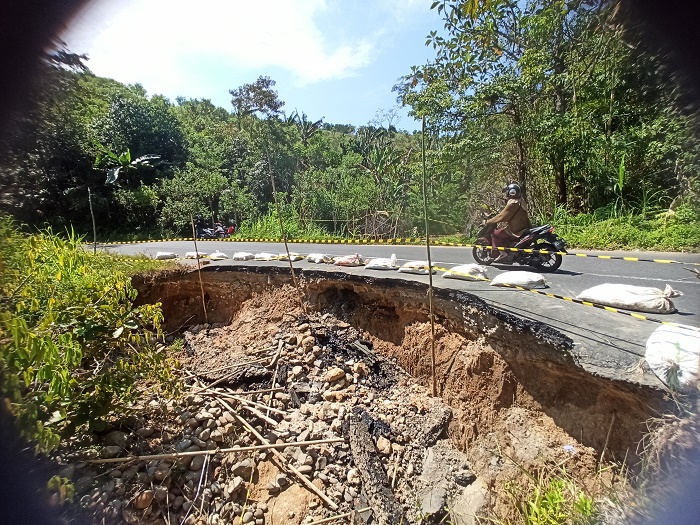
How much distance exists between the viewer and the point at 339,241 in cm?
1068

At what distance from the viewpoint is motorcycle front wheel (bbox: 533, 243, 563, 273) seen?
15.1ft

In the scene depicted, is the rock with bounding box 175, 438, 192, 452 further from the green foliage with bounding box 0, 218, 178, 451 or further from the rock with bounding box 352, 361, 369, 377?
the rock with bounding box 352, 361, 369, 377

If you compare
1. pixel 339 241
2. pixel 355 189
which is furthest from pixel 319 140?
pixel 339 241

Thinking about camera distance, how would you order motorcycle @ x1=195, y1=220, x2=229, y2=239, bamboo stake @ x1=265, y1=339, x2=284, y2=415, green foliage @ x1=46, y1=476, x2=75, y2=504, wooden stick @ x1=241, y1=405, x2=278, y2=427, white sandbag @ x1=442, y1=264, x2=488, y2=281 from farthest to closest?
1. motorcycle @ x1=195, y1=220, x2=229, y2=239
2. white sandbag @ x1=442, y1=264, x2=488, y2=281
3. bamboo stake @ x1=265, y1=339, x2=284, y2=415
4. wooden stick @ x1=241, y1=405, x2=278, y2=427
5. green foliage @ x1=46, y1=476, x2=75, y2=504

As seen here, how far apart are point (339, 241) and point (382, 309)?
6168 mm

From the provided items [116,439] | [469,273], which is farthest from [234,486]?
[469,273]

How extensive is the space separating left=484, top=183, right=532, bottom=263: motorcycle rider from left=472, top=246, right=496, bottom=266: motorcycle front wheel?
230mm

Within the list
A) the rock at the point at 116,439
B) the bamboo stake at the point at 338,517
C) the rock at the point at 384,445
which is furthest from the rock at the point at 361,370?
the rock at the point at 116,439

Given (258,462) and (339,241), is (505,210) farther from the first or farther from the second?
(339,241)

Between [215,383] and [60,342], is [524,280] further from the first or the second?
[60,342]

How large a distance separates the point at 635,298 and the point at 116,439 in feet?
16.3

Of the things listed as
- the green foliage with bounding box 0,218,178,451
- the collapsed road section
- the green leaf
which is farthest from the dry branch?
the green leaf

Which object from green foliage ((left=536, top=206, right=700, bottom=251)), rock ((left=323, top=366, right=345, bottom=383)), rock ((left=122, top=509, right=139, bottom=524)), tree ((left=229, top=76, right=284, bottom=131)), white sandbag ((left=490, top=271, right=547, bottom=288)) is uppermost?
tree ((left=229, top=76, right=284, bottom=131))

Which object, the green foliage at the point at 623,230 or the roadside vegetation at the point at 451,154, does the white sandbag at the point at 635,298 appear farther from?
the green foliage at the point at 623,230
